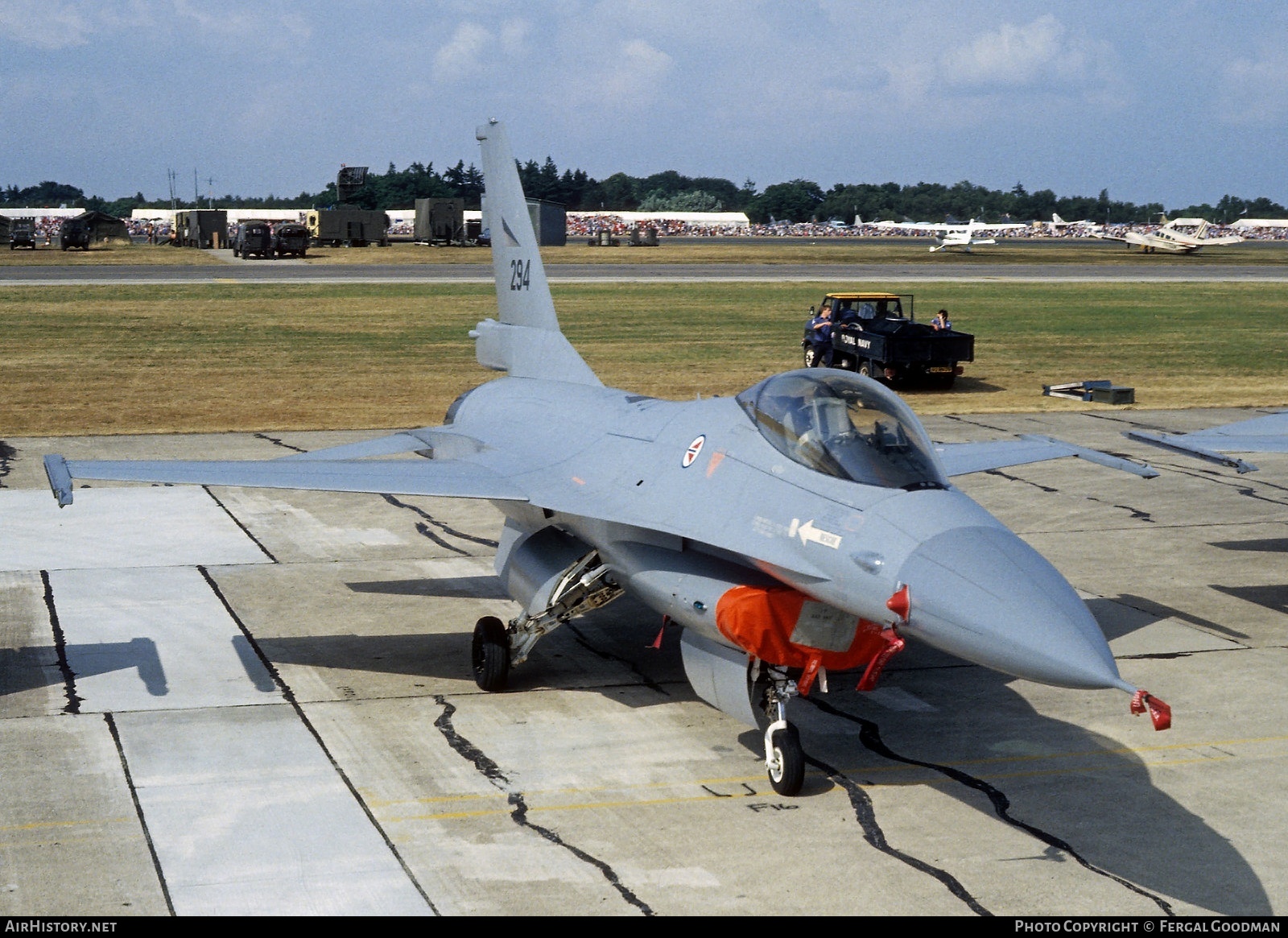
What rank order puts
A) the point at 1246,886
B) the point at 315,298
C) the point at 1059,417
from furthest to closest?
the point at 315,298 < the point at 1059,417 < the point at 1246,886

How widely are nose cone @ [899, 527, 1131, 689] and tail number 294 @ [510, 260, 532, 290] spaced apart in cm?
929

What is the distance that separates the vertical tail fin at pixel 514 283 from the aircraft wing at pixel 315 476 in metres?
3.15

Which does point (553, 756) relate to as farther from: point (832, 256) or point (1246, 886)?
point (832, 256)

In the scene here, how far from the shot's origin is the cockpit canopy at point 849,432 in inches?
410

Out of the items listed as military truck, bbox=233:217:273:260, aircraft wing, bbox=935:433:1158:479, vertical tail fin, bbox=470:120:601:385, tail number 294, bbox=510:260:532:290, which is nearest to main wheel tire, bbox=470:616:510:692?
vertical tail fin, bbox=470:120:601:385

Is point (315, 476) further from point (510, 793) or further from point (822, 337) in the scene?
point (822, 337)

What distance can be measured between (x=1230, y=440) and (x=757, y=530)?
825cm

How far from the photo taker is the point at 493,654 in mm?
13289

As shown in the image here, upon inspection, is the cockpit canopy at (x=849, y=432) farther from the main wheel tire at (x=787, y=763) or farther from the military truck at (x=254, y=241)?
the military truck at (x=254, y=241)

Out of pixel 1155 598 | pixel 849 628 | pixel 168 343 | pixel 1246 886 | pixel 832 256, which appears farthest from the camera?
pixel 832 256

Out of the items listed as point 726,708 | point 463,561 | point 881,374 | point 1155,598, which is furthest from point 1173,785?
point 881,374

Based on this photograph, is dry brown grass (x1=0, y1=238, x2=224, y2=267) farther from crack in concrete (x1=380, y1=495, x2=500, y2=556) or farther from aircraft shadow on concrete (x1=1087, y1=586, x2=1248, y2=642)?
aircraft shadow on concrete (x1=1087, y1=586, x2=1248, y2=642)
